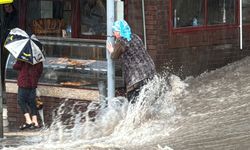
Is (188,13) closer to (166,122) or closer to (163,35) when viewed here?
(163,35)

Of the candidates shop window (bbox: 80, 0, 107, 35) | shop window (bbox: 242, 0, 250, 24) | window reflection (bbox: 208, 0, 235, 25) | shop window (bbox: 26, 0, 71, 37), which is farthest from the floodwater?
shop window (bbox: 26, 0, 71, 37)

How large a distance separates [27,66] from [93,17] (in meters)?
2.05

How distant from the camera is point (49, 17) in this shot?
11.9m

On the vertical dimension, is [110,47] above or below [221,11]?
below

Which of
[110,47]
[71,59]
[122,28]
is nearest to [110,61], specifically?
[110,47]

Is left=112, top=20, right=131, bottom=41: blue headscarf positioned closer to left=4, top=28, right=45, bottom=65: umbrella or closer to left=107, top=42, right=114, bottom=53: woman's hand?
left=107, top=42, right=114, bottom=53: woman's hand

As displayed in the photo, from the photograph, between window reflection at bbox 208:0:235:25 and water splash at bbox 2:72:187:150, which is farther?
window reflection at bbox 208:0:235:25

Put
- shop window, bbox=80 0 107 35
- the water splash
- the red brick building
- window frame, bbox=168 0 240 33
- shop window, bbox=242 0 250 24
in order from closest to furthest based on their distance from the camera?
the water splash < the red brick building < window frame, bbox=168 0 240 33 < shop window, bbox=80 0 107 35 < shop window, bbox=242 0 250 24

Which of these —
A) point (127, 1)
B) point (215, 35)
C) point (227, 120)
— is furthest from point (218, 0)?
point (227, 120)

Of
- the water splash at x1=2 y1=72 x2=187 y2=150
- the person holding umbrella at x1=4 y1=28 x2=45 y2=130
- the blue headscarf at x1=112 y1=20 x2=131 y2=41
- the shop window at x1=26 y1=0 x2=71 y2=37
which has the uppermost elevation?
the shop window at x1=26 y1=0 x2=71 y2=37

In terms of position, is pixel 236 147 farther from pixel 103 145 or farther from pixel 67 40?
pixel 67 40

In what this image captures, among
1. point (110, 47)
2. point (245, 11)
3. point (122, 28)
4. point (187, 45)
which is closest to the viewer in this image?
point (122, 28)

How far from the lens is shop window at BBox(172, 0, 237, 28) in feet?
35.7

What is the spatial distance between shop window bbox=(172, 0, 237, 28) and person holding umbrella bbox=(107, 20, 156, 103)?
2518 mm
